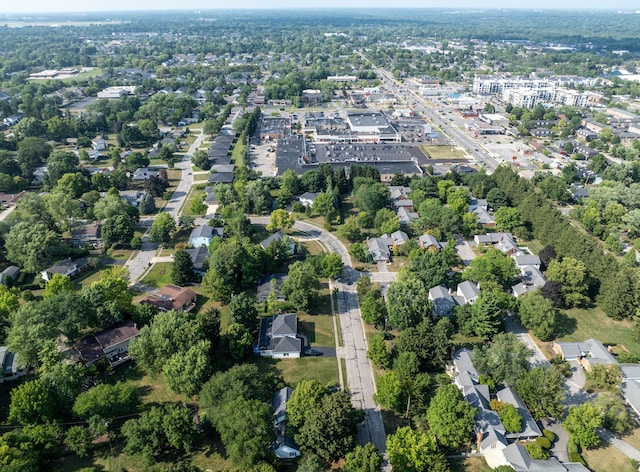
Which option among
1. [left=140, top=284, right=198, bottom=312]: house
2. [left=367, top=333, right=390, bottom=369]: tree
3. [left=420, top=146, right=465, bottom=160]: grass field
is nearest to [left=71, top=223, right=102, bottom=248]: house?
[left=140, top=284, right=198, bottom=312]: house

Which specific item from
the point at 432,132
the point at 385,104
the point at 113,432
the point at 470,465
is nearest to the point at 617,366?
the point at 470,465

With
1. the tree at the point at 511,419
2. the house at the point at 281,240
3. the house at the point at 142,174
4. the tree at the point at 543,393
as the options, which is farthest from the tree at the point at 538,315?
the house at the point at 142,174

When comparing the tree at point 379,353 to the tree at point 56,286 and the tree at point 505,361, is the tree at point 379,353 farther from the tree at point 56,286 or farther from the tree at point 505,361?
the tree at point 56,286

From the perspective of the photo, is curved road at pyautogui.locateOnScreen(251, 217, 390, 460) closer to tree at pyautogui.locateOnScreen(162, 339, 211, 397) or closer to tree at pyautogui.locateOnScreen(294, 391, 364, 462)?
tree at pyautogui.locateOnScreen(294, 391, 364, 462)

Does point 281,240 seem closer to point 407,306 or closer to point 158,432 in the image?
point 407,306

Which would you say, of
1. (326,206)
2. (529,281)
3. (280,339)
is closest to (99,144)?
(326,206)
